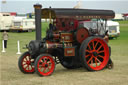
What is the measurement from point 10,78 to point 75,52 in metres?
2.37

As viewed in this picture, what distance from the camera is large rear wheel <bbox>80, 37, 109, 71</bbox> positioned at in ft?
28.8

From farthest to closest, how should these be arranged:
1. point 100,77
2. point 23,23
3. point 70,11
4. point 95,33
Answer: point 23,23 → point 95,33 → point 70,11 → point 100,77

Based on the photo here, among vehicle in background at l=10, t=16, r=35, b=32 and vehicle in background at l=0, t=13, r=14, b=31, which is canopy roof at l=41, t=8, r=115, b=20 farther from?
vehicle in background at l=0, t=13, r=14, b=31

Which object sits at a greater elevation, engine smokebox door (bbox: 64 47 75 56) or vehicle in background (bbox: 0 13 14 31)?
vehicle in background (bbox: 0 13 14 31)

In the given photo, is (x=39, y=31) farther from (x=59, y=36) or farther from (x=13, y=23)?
(x=13, y=23)

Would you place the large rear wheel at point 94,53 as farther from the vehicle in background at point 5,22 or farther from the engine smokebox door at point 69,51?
the vehicle in background at point 5,22

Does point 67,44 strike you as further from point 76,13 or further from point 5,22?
point 5,22

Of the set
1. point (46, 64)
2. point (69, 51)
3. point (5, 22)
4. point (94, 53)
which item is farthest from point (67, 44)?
point (5, 22)

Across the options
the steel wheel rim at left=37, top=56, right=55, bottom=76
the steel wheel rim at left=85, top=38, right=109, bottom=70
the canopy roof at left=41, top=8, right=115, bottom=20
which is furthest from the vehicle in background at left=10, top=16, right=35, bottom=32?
the steel wheel rim at left=37, top=56, right=55, bottom=76

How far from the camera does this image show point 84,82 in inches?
291

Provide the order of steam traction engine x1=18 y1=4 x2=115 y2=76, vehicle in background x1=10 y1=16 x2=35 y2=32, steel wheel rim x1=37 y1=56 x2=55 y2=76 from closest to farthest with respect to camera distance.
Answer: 1. steel wheel rim x1=37 y1=56 x2=55 y2=76
2. steam traction engine x1=18 y1=4 x2=115 y2=76
3. vehicle in background x1=10 y1=16 x2=35 y2=32

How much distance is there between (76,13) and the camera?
8836 mm

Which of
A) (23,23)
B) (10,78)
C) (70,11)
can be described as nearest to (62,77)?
(10,78)

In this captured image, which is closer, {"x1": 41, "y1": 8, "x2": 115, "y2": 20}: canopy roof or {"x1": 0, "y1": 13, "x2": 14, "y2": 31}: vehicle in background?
{"x1": 41, "y1": 8, "x2": 115, "y2": 20}: canopy roof
